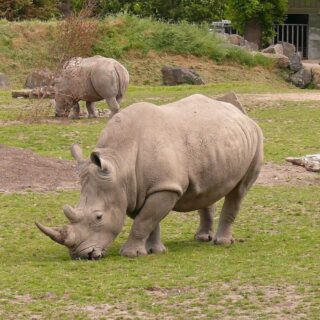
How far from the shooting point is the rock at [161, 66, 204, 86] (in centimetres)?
3091

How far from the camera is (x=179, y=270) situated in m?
8.89

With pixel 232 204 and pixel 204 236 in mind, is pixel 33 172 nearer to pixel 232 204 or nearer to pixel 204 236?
pixel 204 236

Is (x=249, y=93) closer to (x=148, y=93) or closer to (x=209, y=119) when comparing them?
(x=148, y=93)

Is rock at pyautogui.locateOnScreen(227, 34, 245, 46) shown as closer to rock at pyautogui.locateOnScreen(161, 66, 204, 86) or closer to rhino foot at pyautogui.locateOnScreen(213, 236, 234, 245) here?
rock at pyautogui.locateOnScreen(161, 66, 204, 86)

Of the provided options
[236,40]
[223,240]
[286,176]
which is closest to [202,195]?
[223,240]

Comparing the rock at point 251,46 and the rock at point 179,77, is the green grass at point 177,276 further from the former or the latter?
the rock at point 251,46

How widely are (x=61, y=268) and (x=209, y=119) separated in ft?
6.38

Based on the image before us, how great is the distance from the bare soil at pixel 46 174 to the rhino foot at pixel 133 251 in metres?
4.31

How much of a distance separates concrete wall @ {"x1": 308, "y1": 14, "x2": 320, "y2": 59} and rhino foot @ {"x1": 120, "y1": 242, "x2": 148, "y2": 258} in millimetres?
36077

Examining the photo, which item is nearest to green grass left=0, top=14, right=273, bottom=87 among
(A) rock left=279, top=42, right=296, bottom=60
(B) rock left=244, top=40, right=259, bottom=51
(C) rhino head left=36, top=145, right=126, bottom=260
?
(B) rock left=244, top=40, right=259, bottom=51

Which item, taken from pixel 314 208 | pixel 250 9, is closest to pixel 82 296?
pixel 314 208

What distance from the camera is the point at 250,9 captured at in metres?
40.2

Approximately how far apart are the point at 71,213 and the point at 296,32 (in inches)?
1481

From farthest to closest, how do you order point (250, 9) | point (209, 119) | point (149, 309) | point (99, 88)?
point (250, 9), point (99, 88), point (209, 119), point (149, 309)
